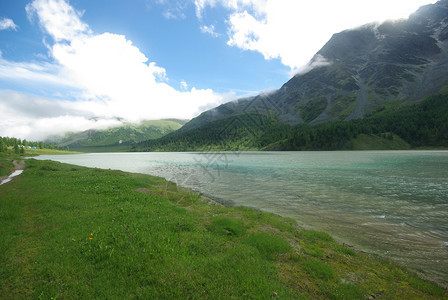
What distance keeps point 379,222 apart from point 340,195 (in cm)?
1008

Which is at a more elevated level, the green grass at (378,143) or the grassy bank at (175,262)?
the green grass at (378,143)

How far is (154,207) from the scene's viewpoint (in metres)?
18.0

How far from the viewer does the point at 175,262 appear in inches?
355

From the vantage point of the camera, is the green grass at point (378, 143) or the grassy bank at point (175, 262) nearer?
the grassy bank at point (175, 262)

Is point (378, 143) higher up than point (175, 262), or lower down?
higher up

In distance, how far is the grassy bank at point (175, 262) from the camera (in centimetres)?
754

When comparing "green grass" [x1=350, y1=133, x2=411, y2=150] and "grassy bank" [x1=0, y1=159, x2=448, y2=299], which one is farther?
"green grass" [x1=350, y1=133, x2=411, y2=150]

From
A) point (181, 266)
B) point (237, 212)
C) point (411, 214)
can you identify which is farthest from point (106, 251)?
point (411, 214)

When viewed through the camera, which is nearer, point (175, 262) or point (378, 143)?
point (175, 262)

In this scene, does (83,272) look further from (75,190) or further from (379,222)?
(379,222)

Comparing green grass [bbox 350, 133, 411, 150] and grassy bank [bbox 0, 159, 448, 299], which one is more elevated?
green grass [bbox 350, 133, 411, 150]

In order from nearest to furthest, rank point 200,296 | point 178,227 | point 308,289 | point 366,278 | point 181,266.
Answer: point 200,296 → point 308,289 → point 181,266 → point 366,278 → point 178,227

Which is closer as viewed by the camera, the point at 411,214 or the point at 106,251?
the point at 106,251

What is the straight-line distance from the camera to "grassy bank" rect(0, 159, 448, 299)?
7543 millimetres
